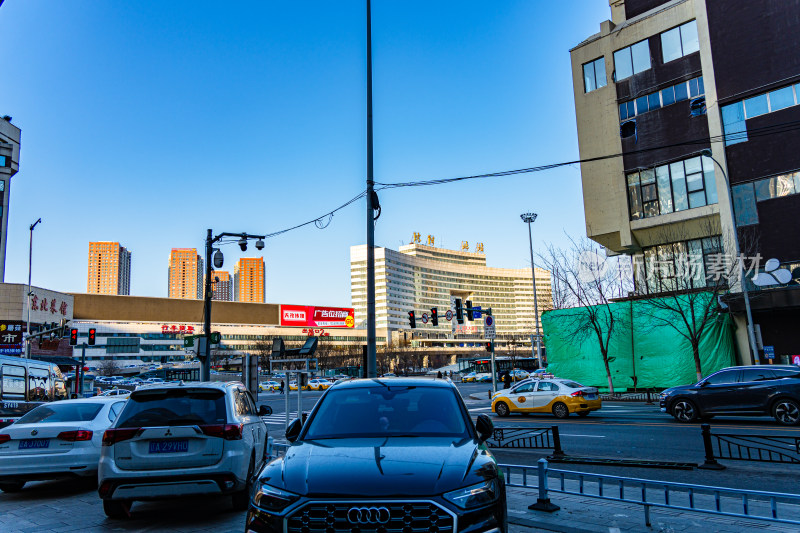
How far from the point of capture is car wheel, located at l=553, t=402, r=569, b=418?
21.6 meters

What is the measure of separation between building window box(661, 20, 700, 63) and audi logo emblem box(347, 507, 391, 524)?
37.1m

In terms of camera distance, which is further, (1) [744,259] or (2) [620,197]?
(2) [620,197]

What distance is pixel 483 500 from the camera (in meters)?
3.78

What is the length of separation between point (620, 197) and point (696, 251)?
17.8ft

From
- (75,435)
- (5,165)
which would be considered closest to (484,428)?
(75,435)

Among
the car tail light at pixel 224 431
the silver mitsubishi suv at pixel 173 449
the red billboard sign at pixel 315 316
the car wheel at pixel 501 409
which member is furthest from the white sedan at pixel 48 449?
the red billboard sign at pixel 315 316

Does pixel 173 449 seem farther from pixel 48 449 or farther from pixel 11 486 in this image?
pixel 11 486

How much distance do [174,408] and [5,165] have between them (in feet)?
268

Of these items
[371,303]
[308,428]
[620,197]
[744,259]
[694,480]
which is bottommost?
[694,480]

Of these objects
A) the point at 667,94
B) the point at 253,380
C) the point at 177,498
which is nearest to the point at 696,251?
the point at 667,94

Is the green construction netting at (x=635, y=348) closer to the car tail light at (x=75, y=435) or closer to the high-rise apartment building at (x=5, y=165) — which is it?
the car tail light at (x=75, y=435)

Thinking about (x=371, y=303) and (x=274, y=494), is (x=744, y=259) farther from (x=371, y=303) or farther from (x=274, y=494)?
(x=274, y=494)

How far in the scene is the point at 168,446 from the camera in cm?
686

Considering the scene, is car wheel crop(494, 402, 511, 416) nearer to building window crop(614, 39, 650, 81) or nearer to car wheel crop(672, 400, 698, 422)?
car wheel crop(672, 400, 698, 422)
